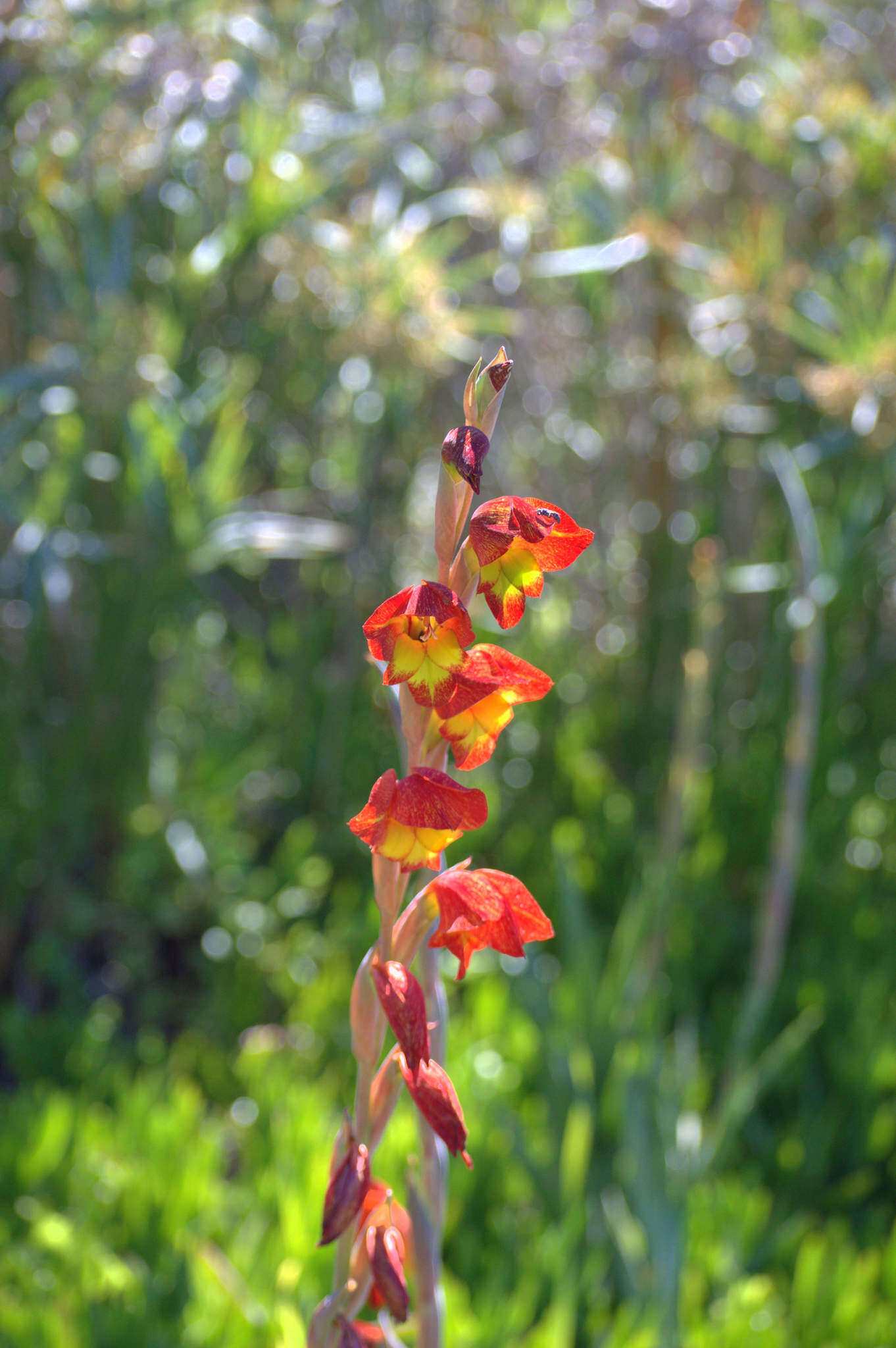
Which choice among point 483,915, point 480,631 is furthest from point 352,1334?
point 480,631

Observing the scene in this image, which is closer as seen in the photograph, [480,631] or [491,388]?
[491,388]

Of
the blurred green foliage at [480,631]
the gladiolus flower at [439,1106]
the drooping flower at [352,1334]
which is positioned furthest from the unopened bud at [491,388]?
the blurred green foliage at [480,631]

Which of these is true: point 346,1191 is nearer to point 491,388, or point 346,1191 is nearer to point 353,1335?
point 353,1335

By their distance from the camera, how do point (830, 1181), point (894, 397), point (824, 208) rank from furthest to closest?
point (824, 208), point (894, 397), point (830, 1181)

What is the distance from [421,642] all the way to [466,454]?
72 mm

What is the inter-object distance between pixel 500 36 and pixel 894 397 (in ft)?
5.85

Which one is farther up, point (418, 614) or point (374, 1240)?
point (418, 614)

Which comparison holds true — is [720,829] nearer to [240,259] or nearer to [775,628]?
[775,628]

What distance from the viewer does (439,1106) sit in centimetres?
40

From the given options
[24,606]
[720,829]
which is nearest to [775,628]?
[720,829]

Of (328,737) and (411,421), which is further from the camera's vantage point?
(411,421)

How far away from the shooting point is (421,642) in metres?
0.39

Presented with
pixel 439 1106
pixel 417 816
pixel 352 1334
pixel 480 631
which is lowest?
pixel 480 631

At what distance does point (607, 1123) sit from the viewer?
1.29 meters
